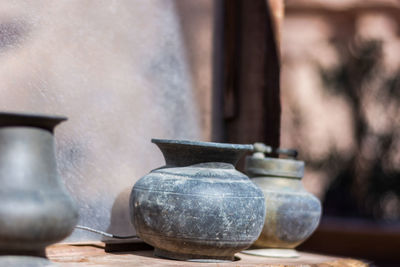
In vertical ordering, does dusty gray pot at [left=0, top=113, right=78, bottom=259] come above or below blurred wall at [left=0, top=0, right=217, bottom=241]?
below

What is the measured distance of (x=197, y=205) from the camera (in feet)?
5.31

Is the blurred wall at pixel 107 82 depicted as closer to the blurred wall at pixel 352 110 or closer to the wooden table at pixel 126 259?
the wooden table at pixel 126 259

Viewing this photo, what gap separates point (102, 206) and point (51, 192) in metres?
0.55

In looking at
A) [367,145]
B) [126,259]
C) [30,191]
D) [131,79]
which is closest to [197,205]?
[126,259]

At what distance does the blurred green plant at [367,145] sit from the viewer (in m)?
6.48

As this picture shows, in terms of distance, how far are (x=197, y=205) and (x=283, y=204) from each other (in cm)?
47

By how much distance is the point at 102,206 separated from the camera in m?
1.92

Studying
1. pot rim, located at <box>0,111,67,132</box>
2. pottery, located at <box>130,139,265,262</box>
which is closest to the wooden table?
pottery, located at <box>130,139,265,262</box>

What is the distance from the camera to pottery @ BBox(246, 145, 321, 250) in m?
2.01

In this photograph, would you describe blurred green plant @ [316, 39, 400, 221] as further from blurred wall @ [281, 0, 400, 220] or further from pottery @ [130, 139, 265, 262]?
pottery @ [130, 139, 265, 262]

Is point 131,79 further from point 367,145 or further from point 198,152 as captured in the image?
point 367,145

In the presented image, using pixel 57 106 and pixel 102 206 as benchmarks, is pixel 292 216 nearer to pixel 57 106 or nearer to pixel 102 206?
pixel 102 206

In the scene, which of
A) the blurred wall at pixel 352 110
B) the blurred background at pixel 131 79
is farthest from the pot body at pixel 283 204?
the blurred wall at pixel 352 110

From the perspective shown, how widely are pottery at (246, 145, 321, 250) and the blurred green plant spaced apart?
457cm
